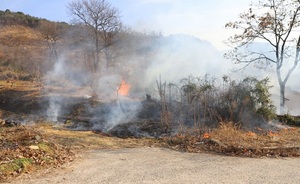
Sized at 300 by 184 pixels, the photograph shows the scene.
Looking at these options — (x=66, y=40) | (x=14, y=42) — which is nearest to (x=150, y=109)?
(x=66, y=40)

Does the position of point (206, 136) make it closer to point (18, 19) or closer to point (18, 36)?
point (18, 36)

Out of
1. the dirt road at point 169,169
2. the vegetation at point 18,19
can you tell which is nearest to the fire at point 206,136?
the dirt road at point 169,169

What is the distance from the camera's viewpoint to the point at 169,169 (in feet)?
26.0

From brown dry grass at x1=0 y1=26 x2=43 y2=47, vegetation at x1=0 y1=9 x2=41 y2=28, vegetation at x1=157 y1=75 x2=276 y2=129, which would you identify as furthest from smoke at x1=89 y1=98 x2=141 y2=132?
vegetation at x1=0 y1=9 x2=41 y2=28

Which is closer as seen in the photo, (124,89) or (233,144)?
(233,144)

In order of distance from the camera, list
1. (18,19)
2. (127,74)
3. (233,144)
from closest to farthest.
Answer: (233,144)
(127,74)
(18,19)

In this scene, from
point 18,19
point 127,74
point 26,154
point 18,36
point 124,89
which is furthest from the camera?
point 18,19

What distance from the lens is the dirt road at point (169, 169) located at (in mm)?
6957

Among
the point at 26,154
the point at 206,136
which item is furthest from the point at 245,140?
the point at 26,154

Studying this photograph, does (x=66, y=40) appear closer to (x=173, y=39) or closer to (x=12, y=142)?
(x=173, y=39)

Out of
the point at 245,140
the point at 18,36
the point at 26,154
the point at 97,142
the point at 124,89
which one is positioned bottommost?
the point at 97,142

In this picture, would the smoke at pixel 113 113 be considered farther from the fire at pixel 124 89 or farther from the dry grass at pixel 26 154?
the dry grass at pixel 26 154

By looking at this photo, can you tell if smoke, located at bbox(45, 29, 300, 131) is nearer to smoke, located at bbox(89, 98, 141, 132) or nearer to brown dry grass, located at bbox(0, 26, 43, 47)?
smoke, located at bbox(89, 98, 141, 132)

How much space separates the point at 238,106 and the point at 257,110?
3.02 ft
